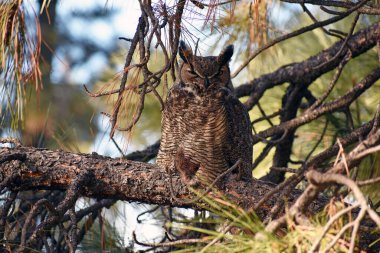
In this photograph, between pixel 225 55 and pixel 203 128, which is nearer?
pixel 203 128

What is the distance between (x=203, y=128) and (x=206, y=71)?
0.29 m

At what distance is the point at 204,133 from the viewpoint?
2844 millimetres

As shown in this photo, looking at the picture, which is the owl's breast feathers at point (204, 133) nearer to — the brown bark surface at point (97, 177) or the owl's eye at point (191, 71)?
the owl's eye at point (191, 71)

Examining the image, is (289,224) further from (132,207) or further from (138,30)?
(132,207)

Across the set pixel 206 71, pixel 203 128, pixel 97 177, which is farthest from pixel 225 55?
pixel 97 177

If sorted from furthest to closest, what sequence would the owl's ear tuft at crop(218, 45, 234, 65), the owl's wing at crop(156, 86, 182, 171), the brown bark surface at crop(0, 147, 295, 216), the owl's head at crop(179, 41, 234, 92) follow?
the owl's ear tuft at crop(218, 45, 234, 65), the owl's head at crop(179, 41, 234, 92), the owl's wing at crop(156, 86, 182, 171), the brown bark surface at crop(0, 147, 295, 216)

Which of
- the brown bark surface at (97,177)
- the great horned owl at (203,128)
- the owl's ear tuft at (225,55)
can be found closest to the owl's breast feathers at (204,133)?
the great horned owl at (203,128)

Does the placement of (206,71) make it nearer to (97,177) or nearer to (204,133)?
(204,133)

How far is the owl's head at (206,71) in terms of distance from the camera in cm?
295

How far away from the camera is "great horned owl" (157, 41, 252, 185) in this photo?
2.85 metres

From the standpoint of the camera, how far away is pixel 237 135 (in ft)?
9.55

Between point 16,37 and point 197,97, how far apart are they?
89 centimetres

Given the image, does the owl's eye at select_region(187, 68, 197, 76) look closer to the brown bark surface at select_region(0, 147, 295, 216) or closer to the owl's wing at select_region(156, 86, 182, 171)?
the owl's wing at select_region(156, 86, 182, 171)

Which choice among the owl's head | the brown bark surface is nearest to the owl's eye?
the owl's head
